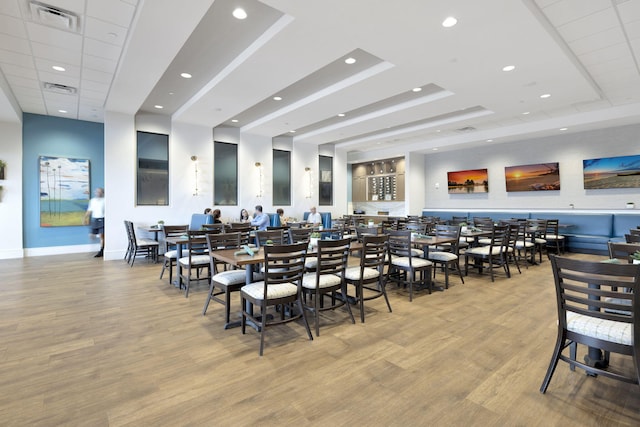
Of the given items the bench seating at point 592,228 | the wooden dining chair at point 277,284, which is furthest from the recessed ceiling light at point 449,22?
the bench seating at point 592,228

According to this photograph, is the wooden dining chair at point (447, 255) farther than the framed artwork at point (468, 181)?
No

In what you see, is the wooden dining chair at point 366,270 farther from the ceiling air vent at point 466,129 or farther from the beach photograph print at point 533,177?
the beach photograph print at point 533,177

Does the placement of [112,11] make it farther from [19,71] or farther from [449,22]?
[449,22]

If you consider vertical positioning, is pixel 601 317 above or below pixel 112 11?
below

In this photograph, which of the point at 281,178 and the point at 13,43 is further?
the point at 281,178

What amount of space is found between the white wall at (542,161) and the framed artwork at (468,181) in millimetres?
149

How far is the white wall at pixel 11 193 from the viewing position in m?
7.54

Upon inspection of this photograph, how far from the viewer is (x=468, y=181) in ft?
35.0

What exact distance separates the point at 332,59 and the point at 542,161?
7863mm

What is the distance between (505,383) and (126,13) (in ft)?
17.5

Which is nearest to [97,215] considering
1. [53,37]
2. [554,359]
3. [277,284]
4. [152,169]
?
[152,169]

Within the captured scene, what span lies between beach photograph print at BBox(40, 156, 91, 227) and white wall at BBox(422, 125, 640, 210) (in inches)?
403

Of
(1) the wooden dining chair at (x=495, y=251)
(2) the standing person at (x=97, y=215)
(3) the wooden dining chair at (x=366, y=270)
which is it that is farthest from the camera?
(2) the standing person at (x=97, y=215)

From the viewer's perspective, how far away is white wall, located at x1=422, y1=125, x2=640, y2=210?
7992 mm
